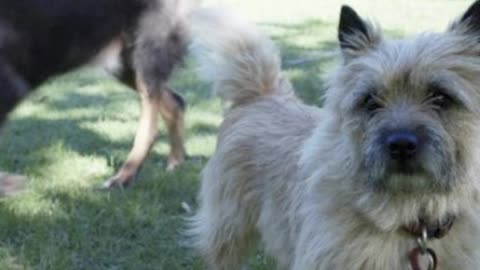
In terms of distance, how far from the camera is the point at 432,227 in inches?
119

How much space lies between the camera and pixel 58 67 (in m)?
5.54

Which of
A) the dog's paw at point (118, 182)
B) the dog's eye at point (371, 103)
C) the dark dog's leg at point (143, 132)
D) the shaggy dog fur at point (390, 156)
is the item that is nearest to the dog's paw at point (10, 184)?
the dog's paw at point (118, 182)

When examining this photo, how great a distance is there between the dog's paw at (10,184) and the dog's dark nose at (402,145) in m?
3.03

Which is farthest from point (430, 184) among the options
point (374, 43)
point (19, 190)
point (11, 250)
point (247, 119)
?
point (19, 190)

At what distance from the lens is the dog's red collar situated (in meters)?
3.01

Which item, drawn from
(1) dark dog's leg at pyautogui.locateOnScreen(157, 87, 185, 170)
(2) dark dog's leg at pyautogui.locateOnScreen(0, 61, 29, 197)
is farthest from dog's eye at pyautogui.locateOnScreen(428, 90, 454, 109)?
(1) dark dog's leg at pyautogui.locateOnScreen(157, 87, 185, 170)

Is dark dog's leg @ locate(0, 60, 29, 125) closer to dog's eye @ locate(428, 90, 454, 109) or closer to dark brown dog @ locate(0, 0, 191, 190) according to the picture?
dark brown dog @ locate(0, 0, 191, 190)

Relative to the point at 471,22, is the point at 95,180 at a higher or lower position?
lower

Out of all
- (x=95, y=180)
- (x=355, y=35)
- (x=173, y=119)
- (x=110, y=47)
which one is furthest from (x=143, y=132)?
(x=355, y=35)

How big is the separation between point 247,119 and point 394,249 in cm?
115

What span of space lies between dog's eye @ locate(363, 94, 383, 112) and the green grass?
20.4 inches

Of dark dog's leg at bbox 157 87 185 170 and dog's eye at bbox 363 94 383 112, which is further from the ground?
dog's eye at bbox 363 94 383 112

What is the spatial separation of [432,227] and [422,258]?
126mm

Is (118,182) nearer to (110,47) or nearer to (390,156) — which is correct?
(110,47)
